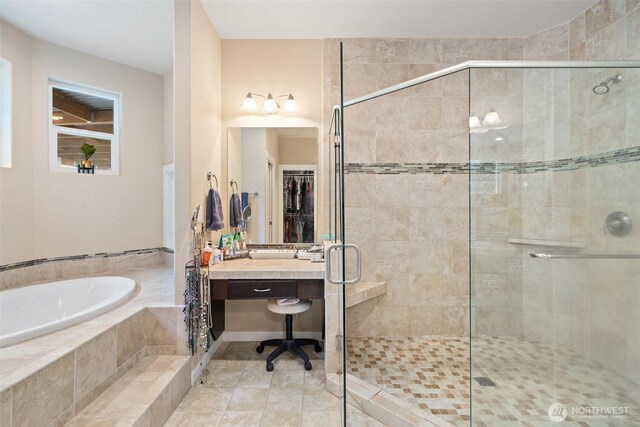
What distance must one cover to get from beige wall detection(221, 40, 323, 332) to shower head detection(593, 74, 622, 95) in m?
1.88

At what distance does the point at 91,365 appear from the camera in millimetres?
1480

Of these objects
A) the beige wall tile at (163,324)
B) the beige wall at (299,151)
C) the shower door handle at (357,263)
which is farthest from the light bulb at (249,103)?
the beige wall tile at (163,324)

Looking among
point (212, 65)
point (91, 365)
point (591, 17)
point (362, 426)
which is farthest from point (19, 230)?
point (591, 17)

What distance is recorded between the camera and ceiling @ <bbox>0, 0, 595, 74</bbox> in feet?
7.14

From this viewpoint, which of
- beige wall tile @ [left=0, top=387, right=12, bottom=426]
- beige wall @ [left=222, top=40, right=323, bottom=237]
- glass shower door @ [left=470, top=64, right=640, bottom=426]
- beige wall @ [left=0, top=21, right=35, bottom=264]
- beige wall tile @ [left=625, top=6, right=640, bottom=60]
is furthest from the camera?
beige wall @ [left=222, top=40, right=323, bottom=237]

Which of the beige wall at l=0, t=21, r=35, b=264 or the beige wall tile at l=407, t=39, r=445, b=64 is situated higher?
the beige wall tile at l=407, t=39, r=445, b=64

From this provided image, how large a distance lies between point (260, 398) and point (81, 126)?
2987 mm

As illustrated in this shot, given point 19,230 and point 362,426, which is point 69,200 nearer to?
point 19,230

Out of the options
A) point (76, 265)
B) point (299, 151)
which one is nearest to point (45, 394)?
point (76, 265)

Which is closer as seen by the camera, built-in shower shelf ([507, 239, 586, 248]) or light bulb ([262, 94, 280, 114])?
built-in shower shelf ([507, 239, 586, 248])

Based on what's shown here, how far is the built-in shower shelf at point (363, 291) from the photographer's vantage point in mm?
2254

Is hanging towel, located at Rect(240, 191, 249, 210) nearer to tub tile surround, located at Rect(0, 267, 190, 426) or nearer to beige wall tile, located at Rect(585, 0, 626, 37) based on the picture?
tub tile surround, located at Rect(0, 267, 190, 426)

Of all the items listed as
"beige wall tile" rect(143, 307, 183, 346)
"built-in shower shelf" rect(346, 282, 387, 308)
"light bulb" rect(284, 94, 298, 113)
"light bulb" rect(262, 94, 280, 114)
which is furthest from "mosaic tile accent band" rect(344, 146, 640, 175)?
"beige wall tile" rect(143, 307, 183, 346)

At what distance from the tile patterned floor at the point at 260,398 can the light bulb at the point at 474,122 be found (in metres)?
1.95
